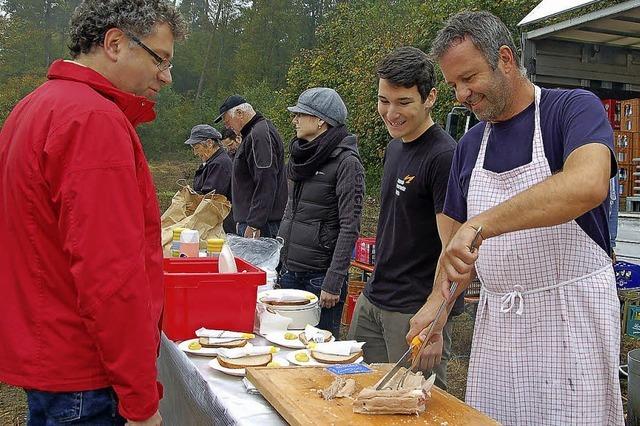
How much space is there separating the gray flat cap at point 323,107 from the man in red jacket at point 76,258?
1.97m

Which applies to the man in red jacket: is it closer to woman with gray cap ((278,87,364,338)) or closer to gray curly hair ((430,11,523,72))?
gray curly hair ((430,11,523,72))

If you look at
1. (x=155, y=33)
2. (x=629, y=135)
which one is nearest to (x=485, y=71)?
(x=155, y=33)

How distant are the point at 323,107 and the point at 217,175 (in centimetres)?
301

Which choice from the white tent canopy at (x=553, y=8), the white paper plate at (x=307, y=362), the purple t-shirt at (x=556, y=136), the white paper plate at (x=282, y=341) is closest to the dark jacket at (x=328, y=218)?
the white paper plate at (x=282, y=341)

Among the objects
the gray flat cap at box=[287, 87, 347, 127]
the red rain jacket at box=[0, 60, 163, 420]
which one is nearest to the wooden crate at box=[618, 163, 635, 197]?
the gray flat cap at box=[287, 87, 347, 127]

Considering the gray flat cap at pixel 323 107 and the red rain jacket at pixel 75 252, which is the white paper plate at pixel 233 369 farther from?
the gray flat cap at pixel 323 107

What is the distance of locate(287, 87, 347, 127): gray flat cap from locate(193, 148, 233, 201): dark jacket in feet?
9.36

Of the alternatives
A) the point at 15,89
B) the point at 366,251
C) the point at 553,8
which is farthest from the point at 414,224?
the point at 15,89

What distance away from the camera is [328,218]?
3580 millimetres

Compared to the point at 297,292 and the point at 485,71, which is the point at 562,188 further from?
the point at 297,292

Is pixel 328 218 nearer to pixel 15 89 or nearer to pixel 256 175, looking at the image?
pixel 256 175

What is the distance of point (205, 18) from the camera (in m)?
31.6

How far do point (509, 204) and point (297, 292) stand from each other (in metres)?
1.51

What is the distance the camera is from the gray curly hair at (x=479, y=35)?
191 centimetres
